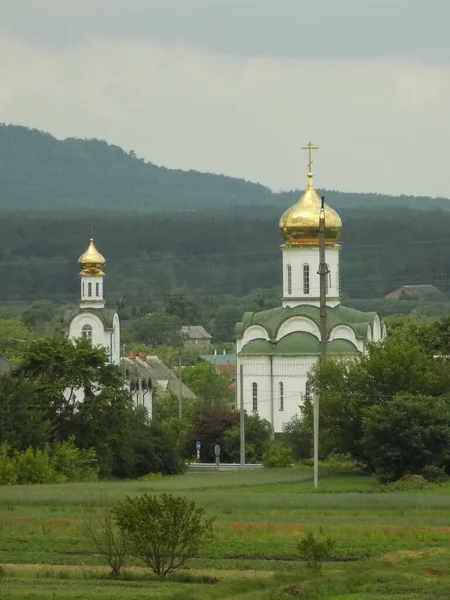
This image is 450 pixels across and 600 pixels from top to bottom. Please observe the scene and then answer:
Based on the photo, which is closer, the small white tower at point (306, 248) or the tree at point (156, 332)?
the small white tower at point (306, 248)

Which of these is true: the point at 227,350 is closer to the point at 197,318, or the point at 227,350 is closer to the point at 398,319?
the point at 197,318

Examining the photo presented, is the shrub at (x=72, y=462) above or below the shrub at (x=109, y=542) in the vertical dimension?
above

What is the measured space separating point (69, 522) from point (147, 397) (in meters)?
41.0

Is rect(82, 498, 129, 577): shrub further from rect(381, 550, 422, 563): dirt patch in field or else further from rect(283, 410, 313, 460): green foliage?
rect(283, 410, 313, 460): green foliage

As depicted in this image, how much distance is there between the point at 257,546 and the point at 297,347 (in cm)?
4059

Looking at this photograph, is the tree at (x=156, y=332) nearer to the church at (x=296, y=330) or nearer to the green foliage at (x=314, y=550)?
the church at (x=296, y=330)

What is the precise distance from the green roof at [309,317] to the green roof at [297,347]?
62 centimetres

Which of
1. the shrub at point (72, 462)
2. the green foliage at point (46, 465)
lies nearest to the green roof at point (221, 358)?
the shrub at point (72, 462)

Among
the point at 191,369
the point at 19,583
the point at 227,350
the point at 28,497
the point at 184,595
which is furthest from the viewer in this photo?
the point at 227,350

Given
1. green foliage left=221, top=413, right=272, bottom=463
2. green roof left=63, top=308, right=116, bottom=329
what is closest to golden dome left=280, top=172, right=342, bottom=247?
green foliage left=221, top=413, right=272, bottom=463

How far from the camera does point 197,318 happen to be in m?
179

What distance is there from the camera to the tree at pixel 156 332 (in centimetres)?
15525

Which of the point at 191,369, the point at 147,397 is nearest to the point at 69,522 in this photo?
the point at 147,397

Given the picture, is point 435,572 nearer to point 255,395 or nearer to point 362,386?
point 362,386
